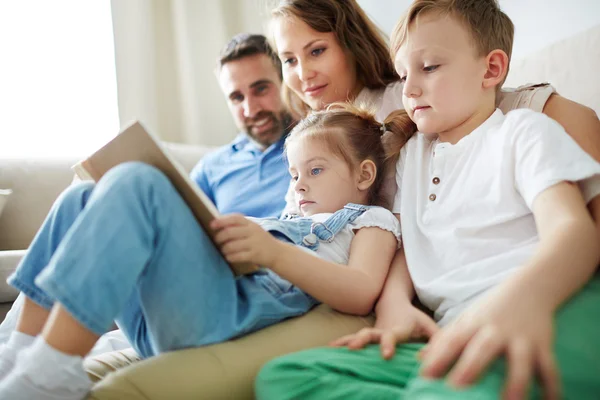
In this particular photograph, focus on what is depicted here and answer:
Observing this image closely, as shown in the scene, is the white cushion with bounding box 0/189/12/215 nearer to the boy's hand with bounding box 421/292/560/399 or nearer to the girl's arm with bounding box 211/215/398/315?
the girl's arm with bounding box 211/215/398/315

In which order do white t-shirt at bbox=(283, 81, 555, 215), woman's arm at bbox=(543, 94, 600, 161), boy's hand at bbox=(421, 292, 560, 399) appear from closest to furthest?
1. boy's hand at bbox=(421, 292, 560, 399)
2. woman's arm at bbox=(543, 94, 600, 161)
3. white t-shirt at bbox=(283, 81, 555, 215)

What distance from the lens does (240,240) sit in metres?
0.86

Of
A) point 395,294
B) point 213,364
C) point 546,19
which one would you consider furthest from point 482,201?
point 546,19

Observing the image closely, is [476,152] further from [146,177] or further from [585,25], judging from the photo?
[585,25]

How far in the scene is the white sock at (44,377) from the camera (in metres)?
0.74

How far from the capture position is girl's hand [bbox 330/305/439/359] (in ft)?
2.69

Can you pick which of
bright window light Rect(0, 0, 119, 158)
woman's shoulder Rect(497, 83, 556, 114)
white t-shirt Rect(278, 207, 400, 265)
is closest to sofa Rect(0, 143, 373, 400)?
white t-shirt Rect(278, 207, 400, 265)

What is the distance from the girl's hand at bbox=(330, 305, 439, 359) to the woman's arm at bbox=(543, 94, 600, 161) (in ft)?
1.46

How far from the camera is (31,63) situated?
103 inches

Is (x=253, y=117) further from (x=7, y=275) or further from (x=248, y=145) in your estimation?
(x=7, y=275)

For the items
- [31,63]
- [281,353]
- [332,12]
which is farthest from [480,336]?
[31,63]

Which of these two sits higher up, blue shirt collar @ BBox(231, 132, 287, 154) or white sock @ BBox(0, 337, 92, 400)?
blue shirt collar @ BBox(231, 132, 287, 154)

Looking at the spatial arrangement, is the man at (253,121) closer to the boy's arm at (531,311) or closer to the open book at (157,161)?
the open book at (157,161)

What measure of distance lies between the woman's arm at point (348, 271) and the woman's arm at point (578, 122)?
0.39m
